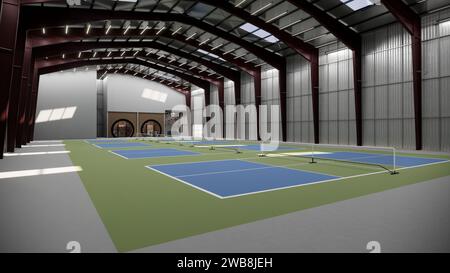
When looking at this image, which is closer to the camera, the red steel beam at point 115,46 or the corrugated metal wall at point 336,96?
the corrugated metal wall at point 336,96

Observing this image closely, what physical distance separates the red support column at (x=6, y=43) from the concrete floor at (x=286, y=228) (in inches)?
370

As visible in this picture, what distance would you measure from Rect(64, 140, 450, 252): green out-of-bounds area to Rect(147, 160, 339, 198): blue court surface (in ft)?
1.48

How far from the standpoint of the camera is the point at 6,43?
14.0m

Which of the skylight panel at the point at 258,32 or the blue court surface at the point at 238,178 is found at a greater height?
the skylight panel at the point at 258,32

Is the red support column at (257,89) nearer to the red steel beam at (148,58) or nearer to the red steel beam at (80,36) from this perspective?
the red steel beam at (80,36)

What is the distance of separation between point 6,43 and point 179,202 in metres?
13.2

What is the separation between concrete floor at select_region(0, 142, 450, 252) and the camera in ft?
13.9

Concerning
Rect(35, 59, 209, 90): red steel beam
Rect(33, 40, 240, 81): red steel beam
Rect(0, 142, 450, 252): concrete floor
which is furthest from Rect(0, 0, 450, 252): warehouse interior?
Rect(35, 59, 209, 90): red steel beam

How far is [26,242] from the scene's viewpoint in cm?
436

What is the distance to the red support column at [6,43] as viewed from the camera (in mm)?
13891

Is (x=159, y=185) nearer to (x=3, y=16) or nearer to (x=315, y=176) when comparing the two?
(x=315, y=176)

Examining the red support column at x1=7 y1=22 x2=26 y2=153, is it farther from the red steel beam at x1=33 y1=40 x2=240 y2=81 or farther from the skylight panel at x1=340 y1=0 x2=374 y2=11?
the skylight panel at x1=340 y1=0 x2=374 y2=11

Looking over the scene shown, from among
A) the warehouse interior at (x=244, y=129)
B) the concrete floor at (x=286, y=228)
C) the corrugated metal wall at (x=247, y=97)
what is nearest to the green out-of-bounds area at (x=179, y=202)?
the warehouse interior at (x=244, y=129)
